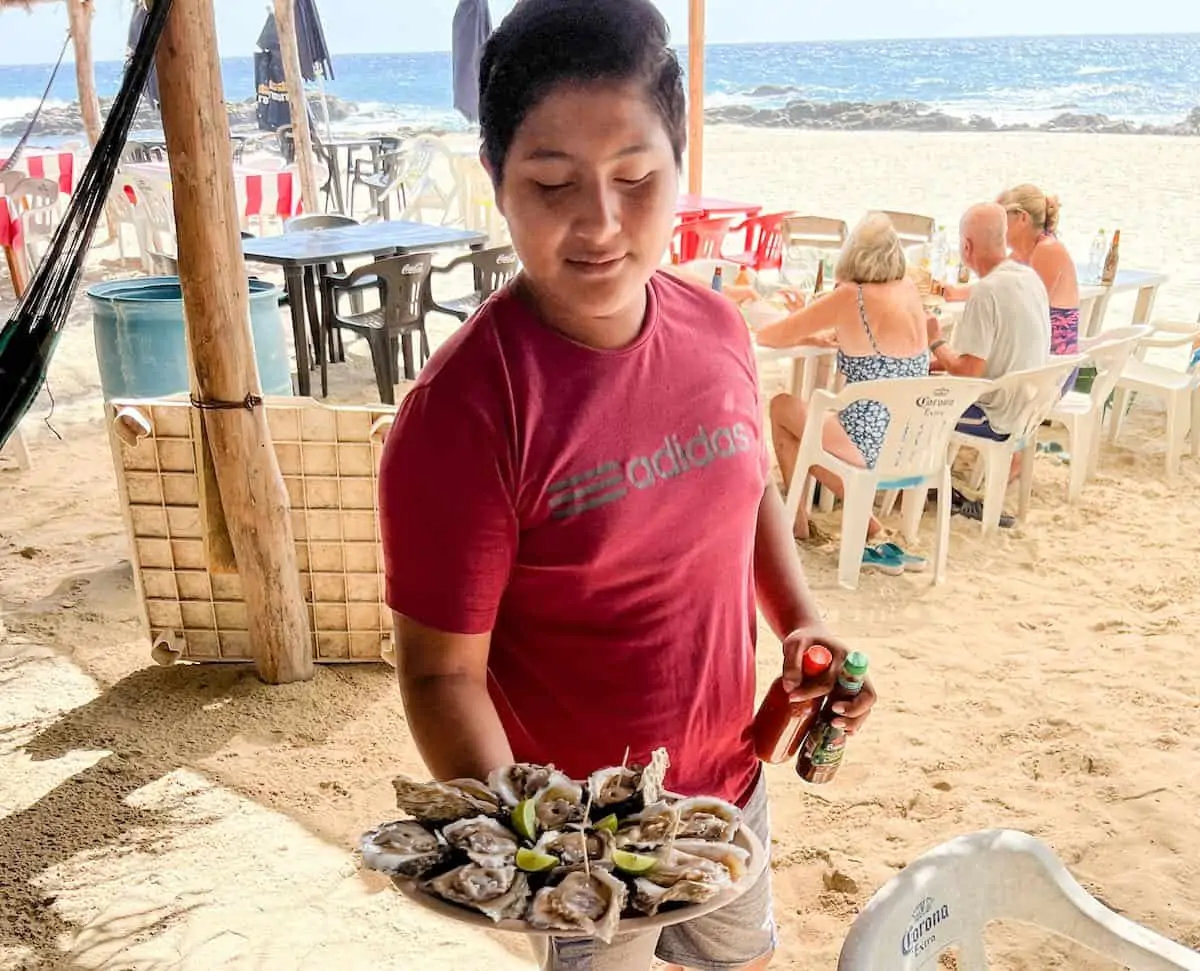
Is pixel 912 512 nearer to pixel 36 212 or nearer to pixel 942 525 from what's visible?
pixel 942 525

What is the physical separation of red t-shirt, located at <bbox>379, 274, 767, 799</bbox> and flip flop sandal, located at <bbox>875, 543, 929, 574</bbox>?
282 centimetres

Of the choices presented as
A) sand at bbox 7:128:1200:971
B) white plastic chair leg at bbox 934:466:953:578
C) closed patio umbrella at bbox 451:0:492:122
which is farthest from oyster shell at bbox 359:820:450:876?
closed patio umbrella at bbox 451:0:492:122

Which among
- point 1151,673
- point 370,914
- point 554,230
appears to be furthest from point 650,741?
point 1151,673

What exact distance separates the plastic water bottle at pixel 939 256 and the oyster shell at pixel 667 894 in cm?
444

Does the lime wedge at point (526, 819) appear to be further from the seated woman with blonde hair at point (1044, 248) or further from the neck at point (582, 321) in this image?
the seated woman with blonde hair at point (1044, 248)

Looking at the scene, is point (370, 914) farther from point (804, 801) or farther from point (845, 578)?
point (845, 578)

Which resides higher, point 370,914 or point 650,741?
point 650,741

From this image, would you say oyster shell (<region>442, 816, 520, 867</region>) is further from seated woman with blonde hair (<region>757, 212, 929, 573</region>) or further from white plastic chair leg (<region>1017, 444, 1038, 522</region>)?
white plastic chair leg (<region>1017, 444, 1038, 522</region>)

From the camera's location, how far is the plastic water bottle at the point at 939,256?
482cm

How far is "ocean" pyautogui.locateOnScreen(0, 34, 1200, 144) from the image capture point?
28938mm

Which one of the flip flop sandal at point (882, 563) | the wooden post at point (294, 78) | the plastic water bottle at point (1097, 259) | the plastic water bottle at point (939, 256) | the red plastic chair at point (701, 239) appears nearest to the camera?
the flip flop sandal at point (882, 563)

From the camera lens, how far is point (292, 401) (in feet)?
9.21

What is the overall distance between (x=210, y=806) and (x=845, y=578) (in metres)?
2.28

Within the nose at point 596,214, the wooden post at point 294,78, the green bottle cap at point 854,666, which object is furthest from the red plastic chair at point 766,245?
the nose at point 596,214
